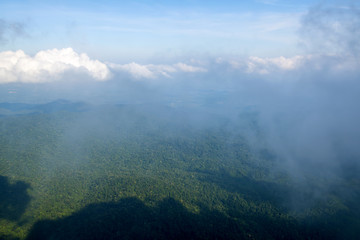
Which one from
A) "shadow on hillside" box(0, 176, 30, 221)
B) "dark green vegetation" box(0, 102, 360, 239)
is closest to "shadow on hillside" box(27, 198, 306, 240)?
"dark green vegetation" box(0, 102, 360, 239)

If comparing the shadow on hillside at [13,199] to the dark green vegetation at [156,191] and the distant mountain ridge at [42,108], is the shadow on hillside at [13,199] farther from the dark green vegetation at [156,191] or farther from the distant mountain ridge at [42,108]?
the distant mountain ridge at [42,108]

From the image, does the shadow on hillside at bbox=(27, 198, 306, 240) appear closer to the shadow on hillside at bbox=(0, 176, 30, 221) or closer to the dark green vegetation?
the dark green vegetation

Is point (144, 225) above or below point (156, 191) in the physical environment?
below

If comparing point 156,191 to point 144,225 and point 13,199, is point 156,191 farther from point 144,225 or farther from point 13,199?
point 13,199

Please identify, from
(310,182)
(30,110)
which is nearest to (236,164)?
(310,182)

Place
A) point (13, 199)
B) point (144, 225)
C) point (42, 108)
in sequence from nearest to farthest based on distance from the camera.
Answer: point (144, 225) → point (13, 199) → point (42, 108)

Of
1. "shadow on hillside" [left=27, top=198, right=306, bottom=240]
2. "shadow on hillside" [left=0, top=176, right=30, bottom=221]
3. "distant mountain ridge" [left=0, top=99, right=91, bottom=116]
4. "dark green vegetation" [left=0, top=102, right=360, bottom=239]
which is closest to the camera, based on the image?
"shadow on hillside" [left=27, top=198, right=306, bottom=240]

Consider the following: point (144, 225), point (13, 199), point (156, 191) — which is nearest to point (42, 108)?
point (13, 199)

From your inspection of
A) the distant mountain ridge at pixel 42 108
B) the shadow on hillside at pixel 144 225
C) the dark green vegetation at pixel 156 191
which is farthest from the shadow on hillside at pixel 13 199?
the distant mountain ridge at pixel 42 108
